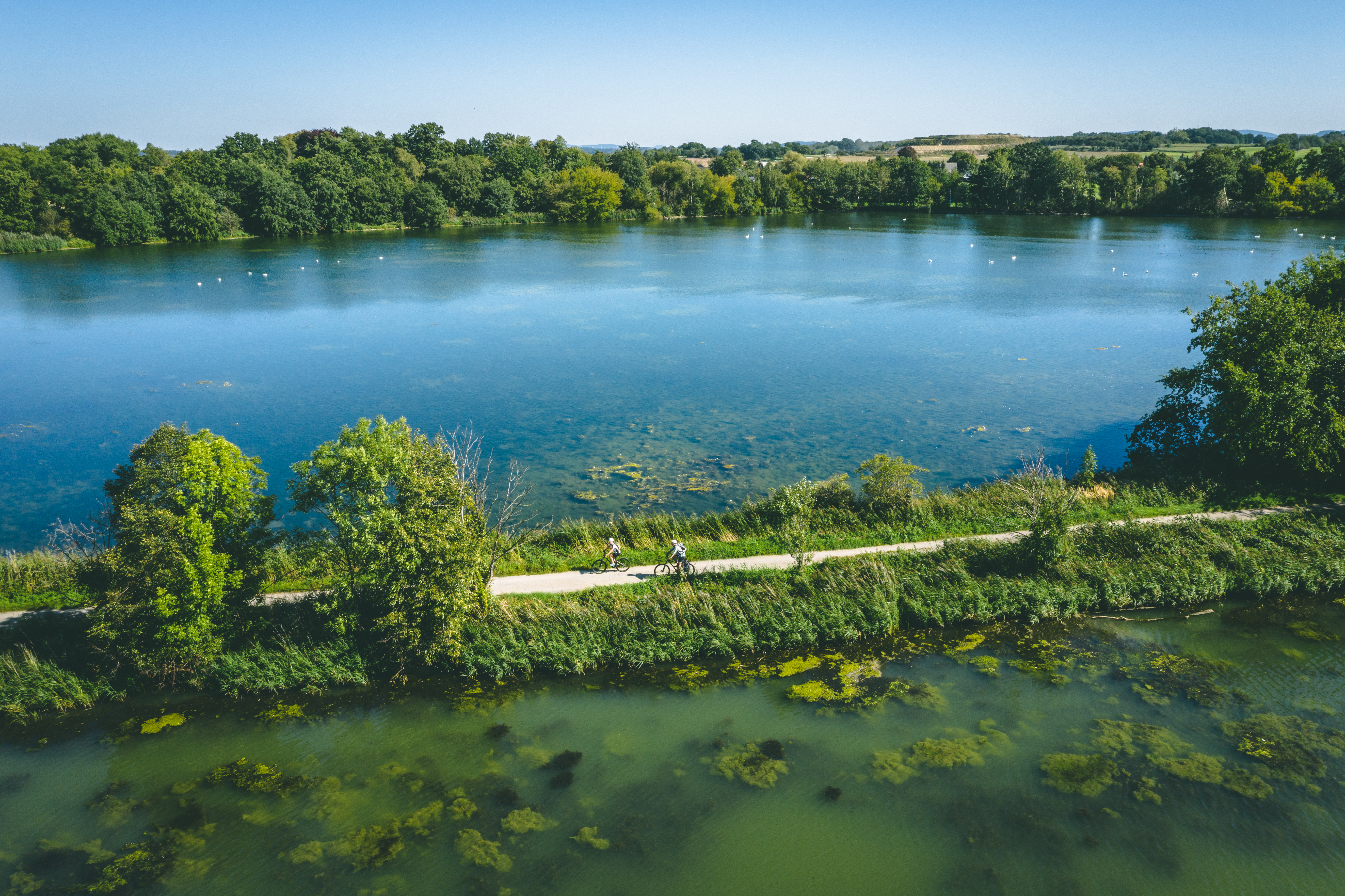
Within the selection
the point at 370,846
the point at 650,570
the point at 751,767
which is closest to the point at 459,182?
the point at 650,570

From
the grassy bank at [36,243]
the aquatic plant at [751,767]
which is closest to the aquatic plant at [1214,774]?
the aquatic plant at [751,767]

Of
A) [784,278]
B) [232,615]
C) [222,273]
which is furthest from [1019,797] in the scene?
[222,273]

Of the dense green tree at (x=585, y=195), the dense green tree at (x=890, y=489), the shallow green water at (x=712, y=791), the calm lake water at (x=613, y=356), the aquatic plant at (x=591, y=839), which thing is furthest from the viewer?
the dense green tree at (x=585, y=195)

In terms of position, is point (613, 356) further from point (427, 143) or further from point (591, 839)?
point (427, 143)

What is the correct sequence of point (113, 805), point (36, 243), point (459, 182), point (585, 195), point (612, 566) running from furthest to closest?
point (585, 195) → point (459, 182) → point (36, 243) → point (612, 566) → point (113, 805)

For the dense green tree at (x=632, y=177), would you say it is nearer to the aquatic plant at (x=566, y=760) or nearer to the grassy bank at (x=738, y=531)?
the grassy bank at (x=738, y=531)

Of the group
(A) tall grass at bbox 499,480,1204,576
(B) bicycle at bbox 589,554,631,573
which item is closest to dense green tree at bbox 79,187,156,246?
(A) tall grass at bbox 499,480,1204,576
